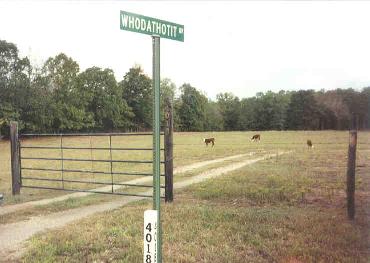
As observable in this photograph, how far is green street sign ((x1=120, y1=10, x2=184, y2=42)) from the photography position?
10.5 feet

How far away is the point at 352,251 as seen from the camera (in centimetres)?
538

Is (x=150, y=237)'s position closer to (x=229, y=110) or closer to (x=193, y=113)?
(x=229, y=110)

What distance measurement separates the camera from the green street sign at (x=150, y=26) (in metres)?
3.20

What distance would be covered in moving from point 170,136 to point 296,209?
280 centimetres

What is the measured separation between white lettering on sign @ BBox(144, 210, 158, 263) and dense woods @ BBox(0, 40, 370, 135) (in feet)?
8.64

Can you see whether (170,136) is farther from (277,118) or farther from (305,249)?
(305,249)

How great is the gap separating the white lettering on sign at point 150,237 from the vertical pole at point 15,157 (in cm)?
848

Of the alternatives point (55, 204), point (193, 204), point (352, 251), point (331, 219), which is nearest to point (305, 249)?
point (352, 251)

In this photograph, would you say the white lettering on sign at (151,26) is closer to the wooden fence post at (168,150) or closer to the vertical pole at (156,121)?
the vertical pole at (156,121)

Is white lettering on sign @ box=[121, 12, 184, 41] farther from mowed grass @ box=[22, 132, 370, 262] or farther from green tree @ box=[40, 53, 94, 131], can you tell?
green tree @ box=[40, 53, 94, 131]

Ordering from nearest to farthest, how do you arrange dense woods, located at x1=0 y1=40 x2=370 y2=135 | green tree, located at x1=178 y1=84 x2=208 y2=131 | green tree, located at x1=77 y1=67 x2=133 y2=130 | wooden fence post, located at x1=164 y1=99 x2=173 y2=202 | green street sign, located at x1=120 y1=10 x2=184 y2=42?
green street sign, located at x1=120 y1=10 x2=184 y2=42
dense woods, located at x1=0 y1=40 x2=370 y2=135
wooden fence post, located at x1=164 y1=99 x2=173 y2=202
green tree, located at x1=178 y1=84 x2=208 y2=131
green tree, located at x1=77 y1=67 x2=133 y2=130

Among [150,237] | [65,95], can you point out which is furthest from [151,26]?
[65,95]

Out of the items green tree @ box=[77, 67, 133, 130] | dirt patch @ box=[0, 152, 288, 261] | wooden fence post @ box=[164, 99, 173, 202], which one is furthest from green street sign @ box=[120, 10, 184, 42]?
green tree @ box=[77, 67, 133, 130]

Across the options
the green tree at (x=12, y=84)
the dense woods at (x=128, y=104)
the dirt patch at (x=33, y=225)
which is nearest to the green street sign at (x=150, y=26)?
the dense woods at (x=128, y=104)
